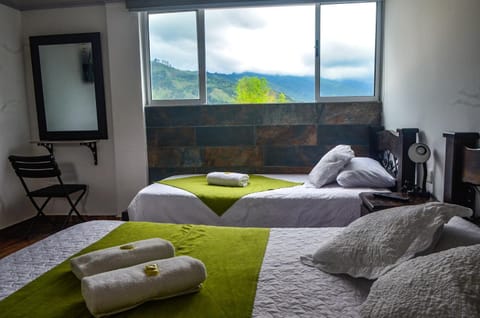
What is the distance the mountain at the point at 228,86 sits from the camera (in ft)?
11.9

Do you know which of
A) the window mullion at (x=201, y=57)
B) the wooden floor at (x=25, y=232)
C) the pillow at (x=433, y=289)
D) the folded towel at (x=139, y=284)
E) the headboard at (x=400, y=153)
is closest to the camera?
the pillow at (x=433, y=289)

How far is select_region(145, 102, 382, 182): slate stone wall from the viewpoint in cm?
356

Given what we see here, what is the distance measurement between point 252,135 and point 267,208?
128 centimetres

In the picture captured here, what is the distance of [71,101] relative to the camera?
3891mm

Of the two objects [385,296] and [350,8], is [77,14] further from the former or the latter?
[385,296]

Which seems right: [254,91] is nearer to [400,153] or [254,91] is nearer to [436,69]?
[400,153]

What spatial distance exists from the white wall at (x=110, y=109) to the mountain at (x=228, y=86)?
0.27 m

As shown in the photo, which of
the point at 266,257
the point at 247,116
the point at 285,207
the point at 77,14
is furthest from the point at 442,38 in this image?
the point at 77,14

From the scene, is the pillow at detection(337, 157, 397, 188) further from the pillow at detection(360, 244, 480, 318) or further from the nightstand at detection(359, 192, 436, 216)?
the pillow at detection(360, 244, 480, 318)

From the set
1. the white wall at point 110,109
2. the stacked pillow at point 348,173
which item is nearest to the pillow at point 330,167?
the stacked pillow at point 348,173

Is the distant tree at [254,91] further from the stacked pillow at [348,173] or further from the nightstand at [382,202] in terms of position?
the nightstand at [382,202]

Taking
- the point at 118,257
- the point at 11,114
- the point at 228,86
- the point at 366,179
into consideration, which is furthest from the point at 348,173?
the point at 11,114

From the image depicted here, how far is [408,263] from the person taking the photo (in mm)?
1020

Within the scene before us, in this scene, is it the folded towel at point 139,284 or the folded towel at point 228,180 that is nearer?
the folded towel at point 139,284
